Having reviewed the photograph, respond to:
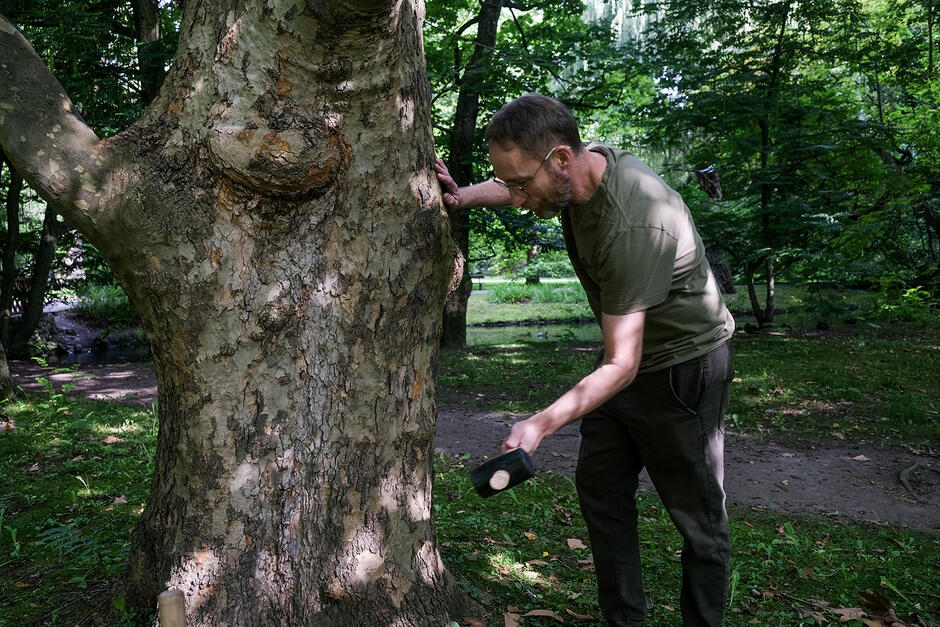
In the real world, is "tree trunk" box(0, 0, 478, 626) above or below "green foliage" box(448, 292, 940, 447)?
above

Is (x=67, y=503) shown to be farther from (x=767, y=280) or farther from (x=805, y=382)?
(x=767, y=280)

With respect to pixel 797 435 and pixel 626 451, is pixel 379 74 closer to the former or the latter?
pixel 626 451

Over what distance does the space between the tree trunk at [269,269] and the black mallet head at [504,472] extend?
476 millimetres

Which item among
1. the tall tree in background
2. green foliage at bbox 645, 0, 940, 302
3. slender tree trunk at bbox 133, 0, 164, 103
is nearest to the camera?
the tall tree in background

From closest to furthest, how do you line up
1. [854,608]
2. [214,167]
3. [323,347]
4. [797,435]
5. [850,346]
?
[214,167] < [323,347] < [854,608] < [797,435] < [850,346]

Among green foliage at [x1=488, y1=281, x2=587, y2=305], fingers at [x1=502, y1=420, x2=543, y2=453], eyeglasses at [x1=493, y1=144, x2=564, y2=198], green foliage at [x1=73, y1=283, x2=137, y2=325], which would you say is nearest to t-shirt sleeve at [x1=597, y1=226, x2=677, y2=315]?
eyeglasses at [x1=493, y1=144, x2=564, y2=198]

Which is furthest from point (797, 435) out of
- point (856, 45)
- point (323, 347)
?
point (856, 45)

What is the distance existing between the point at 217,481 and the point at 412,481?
691 millimetres

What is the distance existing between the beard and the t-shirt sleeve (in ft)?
0.94

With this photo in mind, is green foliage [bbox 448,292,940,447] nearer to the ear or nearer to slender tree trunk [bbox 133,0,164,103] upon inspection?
the ear

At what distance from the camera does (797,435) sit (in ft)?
20.3

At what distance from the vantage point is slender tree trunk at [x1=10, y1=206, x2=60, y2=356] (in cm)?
1157

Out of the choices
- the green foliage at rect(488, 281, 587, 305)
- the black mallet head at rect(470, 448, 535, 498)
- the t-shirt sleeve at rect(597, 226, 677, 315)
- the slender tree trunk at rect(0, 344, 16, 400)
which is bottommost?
the slender tree trunk at rect(0, 344, 16, 400)

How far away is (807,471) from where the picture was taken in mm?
5312
